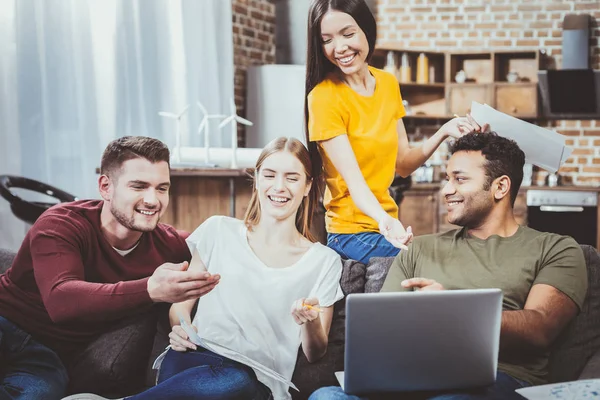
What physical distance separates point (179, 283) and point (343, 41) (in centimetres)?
84

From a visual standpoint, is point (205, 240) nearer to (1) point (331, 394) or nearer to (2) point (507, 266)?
(1) point (331, 394)

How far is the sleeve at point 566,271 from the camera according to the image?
5.83ft

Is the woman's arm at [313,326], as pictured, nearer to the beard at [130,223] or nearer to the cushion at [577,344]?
the beard at [130,223]

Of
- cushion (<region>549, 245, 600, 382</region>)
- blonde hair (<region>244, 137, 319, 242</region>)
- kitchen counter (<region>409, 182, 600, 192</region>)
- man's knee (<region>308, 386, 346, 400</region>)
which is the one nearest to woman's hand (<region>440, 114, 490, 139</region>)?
blonde hair (<region>244, 137, 319, 242</region>)

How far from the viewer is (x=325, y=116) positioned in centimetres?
205

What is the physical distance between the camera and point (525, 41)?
620 cm

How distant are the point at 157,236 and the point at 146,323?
0.83 feet

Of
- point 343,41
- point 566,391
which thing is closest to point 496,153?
point 343,41

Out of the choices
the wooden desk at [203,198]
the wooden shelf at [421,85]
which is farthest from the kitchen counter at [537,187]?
the wooden desk at [203,198]

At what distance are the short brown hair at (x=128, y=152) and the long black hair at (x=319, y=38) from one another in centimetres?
46

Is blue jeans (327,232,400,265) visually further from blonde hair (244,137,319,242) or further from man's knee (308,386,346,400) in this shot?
man's knee (308,386,346,400)

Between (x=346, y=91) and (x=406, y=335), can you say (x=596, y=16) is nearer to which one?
(x=346, y=91)

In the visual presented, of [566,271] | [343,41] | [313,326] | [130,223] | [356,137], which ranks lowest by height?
[313,326]

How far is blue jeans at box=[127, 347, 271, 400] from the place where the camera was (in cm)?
167
